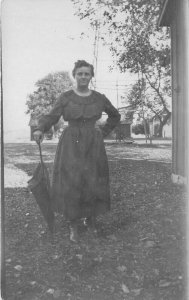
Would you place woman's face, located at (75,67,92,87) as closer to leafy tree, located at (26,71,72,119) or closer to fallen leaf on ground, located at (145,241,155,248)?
leafy tree, located at (26,71,72,119)

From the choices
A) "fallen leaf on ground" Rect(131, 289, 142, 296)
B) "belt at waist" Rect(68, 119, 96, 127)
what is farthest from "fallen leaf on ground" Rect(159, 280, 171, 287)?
"belt at waist" Rect(68, 119, 96, 127)

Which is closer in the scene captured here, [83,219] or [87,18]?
[87,18]

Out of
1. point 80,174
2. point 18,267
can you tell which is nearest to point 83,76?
point 80,174

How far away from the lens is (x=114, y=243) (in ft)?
8.81

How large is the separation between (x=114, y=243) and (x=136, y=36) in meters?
1.68

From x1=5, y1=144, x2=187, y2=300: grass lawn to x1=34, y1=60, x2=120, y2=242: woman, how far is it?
0.09 metres

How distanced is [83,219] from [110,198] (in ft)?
1.20

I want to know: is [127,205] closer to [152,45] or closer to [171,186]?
[171,186]

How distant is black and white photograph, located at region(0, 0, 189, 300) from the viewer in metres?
2.53

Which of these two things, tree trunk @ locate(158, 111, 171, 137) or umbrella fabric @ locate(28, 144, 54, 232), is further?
tree trunk @ locate(158, 111, 171, 137)

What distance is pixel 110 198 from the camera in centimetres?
285

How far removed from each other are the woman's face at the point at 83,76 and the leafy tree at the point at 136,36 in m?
0.26

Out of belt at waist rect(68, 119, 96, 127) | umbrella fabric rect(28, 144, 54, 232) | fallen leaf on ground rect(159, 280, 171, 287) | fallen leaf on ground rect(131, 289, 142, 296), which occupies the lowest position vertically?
fallen leaf on ground rect(131, 289, 142, 296)

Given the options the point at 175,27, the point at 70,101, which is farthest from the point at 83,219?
the point at 175,27
